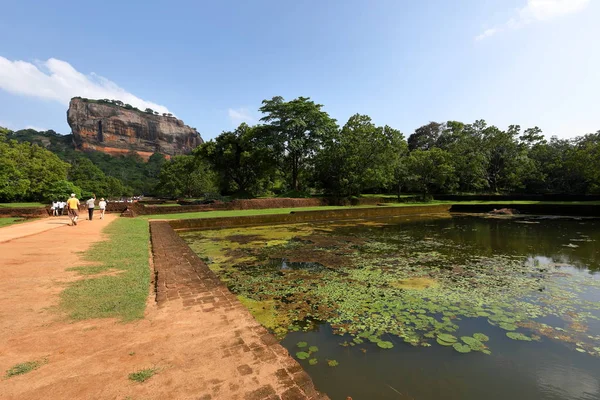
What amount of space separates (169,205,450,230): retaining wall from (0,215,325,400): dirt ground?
10690mm

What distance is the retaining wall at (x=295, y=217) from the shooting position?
14414 mm

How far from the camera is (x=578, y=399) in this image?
2.40 metres

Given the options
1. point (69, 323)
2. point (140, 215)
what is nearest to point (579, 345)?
point (69, 323)

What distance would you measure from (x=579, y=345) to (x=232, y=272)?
5630 millimetres

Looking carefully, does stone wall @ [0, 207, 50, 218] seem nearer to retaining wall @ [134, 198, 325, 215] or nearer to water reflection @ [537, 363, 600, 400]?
retaining wall @ [134, 198, 325, 215]

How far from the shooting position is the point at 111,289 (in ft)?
13.0

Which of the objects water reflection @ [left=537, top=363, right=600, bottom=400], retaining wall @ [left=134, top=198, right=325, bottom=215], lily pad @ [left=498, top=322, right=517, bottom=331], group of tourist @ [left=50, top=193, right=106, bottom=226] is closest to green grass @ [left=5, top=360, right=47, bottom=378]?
water reflection @ [left=537, top=363, right=600, bottom=400]

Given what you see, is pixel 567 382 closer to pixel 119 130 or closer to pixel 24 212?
pixel 24 212

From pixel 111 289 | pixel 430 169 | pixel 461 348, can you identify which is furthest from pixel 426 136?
pixel 111 289

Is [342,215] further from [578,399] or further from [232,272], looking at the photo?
[578,399]

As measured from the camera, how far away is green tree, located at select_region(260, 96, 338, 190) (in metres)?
28.2

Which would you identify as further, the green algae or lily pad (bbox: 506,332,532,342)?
the green algae

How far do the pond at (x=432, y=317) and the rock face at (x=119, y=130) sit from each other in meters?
138

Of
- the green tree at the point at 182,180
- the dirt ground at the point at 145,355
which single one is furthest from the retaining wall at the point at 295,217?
the green tree at the point at 182,180
